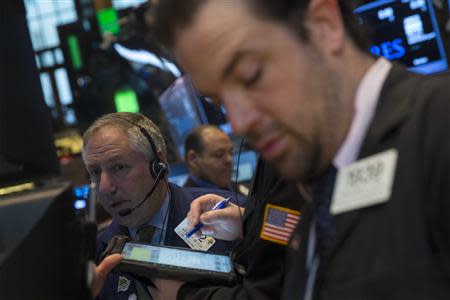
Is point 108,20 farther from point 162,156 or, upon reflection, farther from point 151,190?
point 151,190

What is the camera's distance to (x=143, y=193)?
2057 mm

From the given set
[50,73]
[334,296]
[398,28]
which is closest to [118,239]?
[334,296]

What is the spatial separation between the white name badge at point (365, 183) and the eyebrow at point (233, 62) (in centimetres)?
24

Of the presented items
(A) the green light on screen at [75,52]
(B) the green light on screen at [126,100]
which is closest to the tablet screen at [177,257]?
(B) the green light on screen at [126,100]

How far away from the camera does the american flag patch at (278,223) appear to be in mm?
1228

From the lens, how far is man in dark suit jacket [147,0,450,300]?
86cm

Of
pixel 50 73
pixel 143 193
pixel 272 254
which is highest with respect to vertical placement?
pixel 272 254

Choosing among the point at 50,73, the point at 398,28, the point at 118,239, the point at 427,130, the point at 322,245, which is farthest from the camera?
the point at 50,73

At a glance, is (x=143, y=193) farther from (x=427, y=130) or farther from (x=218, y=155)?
(x=218, y=155)

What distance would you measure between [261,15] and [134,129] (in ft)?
4.07

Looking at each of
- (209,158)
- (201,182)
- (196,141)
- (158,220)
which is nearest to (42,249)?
(158,220)

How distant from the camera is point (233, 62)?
97 cm

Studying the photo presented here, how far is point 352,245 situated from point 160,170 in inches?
51.1

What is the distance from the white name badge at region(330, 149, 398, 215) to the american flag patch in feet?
0.92
